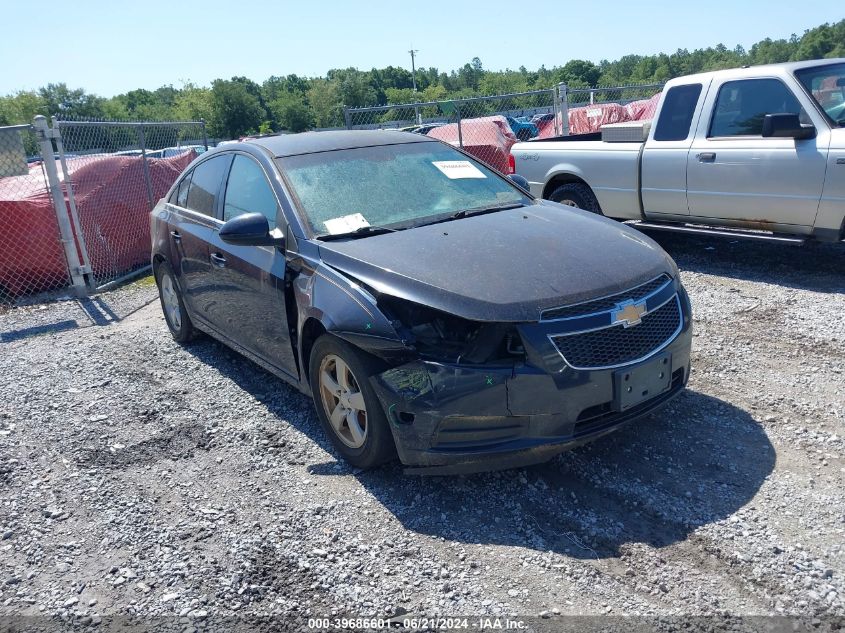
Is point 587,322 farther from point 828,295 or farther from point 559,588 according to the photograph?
point 828,295

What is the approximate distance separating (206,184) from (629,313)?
139 inches

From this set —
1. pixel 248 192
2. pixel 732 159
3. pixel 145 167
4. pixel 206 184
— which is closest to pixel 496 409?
pixel 248 192

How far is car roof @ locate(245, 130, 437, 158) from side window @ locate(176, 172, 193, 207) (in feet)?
3.17

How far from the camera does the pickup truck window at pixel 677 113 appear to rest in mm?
7531

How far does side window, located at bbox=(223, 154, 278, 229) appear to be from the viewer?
4614 millimetres

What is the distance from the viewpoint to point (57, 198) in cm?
851

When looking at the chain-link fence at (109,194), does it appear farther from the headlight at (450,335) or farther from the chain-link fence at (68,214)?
the headlight at (450,335)

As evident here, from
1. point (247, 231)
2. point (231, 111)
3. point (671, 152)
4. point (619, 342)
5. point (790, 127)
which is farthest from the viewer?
point (231, 111)

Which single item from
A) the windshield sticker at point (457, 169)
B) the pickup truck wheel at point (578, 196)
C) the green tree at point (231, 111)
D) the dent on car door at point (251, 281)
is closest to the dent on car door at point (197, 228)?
the dent on car door at point (251, 281)

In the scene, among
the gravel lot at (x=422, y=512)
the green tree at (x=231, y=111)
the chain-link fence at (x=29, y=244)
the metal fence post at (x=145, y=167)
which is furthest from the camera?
the green tree at (x=231, y=111)

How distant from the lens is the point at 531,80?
9725cm

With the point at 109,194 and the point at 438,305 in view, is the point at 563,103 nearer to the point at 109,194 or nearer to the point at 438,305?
the point at 109,194

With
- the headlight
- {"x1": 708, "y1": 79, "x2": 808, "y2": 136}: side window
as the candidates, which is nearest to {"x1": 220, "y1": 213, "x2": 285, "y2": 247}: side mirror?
the headlight

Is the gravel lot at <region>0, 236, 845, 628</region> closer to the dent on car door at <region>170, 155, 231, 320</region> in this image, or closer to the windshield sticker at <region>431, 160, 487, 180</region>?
the dent on car door at <region>170, 155, 231, 320</region>
